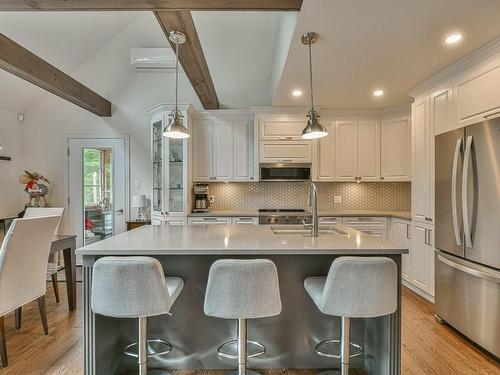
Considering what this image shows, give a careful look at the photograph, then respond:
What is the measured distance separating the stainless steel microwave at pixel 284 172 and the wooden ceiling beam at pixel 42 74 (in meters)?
2.71

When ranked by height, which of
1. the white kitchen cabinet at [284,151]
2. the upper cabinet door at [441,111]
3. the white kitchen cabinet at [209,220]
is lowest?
the white kitchen cabinet at [209,220]

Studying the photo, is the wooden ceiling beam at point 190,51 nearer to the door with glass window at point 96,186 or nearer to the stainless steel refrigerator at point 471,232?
the door with glass window at point 96,186

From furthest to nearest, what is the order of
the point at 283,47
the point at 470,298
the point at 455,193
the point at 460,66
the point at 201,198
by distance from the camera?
the point at 201,198 → the point at 283,47 → the point at 460,66 → the point at 455,193 → the point at 470,298

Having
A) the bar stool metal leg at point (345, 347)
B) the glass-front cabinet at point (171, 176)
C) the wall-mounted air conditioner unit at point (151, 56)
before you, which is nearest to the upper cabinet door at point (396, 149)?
the glass-front cabinet at point (171, 176)

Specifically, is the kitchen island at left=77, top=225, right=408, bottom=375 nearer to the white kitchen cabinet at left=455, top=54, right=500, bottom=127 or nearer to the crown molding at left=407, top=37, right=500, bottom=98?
the white kitchen cabinet at left=455, top=54, right=500, bottom=127

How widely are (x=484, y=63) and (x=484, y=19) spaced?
0.57m

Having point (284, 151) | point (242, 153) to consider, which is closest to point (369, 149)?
point (284, 151)

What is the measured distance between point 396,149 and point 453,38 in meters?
2.20

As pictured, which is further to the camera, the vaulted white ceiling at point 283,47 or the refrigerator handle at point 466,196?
the refrigerator handle at point 466,196

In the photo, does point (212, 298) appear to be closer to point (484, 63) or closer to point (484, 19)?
point (484, 19)

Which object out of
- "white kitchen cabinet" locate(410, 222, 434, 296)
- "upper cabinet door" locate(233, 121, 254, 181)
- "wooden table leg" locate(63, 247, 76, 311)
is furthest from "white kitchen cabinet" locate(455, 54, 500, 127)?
"wooden table leg" locate(63, 247, 76, 311)

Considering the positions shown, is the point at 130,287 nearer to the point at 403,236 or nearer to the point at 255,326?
the point at 255,326

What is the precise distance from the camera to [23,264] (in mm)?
2334

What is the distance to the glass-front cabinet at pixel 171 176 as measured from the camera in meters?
4.31
